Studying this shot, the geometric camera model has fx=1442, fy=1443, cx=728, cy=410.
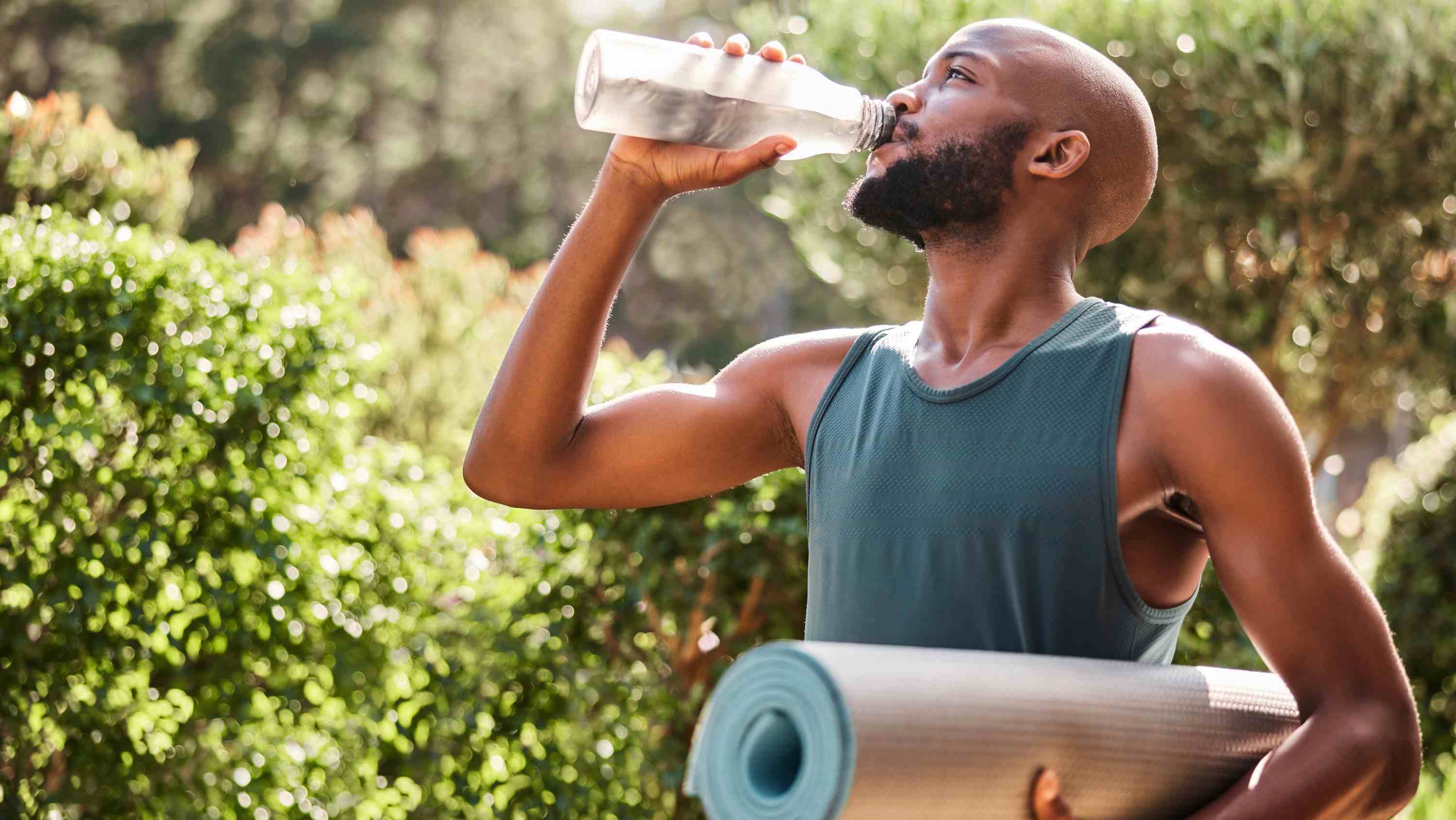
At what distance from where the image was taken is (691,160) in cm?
202

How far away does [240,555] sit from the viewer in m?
4.19

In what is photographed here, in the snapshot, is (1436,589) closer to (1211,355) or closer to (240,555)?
(240,555)

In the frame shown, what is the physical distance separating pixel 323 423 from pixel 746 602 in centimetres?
142

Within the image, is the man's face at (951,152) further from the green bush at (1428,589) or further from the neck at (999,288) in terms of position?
the green bush at (1428,589)

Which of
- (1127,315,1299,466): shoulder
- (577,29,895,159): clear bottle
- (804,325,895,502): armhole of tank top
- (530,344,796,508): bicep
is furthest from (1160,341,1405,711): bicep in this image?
(530,344,796,508): bicep

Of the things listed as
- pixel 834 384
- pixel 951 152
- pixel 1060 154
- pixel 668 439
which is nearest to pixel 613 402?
pixel 668 439

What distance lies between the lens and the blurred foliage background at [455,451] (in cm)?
410

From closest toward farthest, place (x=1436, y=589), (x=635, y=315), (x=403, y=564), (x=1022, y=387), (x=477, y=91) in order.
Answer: (x=1022, y=387), (x=403, y=564), (x=1436, y=589), (x=477, y=91), (x=635, y=315)

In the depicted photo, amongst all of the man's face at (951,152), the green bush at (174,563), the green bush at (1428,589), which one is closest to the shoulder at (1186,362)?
the man's face at (951,152)

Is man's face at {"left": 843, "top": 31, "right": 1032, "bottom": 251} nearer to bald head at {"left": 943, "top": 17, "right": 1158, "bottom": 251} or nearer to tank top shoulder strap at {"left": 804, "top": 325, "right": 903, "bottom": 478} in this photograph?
bald head at {"left": 943, "top": 17, "right": 1158, "bottom": 251}

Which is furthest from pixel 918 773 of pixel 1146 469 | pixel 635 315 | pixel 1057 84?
pixel 635 315

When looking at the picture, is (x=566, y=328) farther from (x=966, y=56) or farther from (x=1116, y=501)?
(x=1116, y=501)

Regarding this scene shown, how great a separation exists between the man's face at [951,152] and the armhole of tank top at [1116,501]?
30 cm

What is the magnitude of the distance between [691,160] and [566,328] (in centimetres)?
30
